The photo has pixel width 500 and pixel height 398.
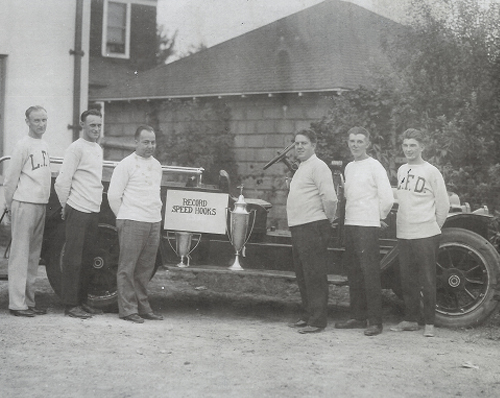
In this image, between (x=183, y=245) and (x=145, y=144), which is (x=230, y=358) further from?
(x=145, y=144)

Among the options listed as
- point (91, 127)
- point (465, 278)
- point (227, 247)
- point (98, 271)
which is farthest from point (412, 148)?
point (98, 271)

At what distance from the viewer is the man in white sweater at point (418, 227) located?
6.85m

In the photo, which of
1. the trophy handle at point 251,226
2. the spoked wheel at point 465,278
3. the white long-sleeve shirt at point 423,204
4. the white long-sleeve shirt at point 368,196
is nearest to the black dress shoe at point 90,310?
the trophy handle at point 251,226

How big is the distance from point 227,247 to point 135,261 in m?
0.95

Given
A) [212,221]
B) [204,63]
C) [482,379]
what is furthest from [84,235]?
[204,63]

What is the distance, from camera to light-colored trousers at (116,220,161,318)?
7035mm

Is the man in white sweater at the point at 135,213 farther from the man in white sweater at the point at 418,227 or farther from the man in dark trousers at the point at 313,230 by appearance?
the man in white sweater at the point at 418,227

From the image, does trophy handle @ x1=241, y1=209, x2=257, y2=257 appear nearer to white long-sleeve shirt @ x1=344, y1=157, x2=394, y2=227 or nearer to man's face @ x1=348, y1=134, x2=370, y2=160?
white long-sleeve shirt @ x1=344, y1=157, x2=394, y2=227

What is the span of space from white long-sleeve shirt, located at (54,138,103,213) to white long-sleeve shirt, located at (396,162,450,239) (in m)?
2.80

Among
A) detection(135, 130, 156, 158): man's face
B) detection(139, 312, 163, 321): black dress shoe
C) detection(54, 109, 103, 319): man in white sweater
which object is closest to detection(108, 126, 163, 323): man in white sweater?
detection(135, 130, 156, 158): man's face

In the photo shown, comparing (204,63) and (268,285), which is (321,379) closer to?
(268,285)

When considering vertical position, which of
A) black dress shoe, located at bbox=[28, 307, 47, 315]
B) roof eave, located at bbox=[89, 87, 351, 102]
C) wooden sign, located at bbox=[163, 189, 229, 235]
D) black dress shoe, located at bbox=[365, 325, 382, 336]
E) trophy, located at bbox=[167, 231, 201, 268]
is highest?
roof eave, located at bbox=[89, 87, 351, 102]

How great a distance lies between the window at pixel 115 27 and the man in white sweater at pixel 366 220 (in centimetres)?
1665

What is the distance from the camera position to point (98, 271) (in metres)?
7.52
